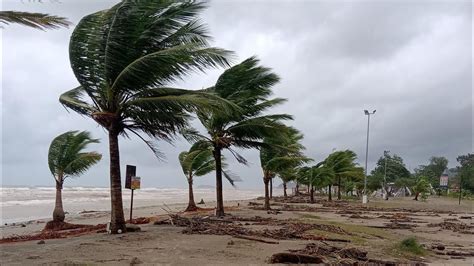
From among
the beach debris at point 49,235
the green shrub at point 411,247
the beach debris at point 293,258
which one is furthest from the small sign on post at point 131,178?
the green shrub at point 411,247

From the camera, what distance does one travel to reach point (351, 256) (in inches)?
344

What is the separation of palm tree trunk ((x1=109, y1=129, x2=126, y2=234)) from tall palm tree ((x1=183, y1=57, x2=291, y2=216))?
4.64 m

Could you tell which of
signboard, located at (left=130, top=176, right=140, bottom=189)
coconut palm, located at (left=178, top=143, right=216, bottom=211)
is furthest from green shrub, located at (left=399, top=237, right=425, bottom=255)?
coconut palm, located at (left=178, top=143, right=216, bottom=211)

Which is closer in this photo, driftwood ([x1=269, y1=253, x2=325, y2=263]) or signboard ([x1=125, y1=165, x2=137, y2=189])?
driftwood ([x1=269, y1=253, x2=325, y2=263])

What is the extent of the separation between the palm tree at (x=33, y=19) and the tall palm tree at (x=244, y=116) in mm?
10545

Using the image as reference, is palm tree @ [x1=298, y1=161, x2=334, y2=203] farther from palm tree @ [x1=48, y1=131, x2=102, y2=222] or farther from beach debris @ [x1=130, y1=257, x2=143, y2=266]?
beach debris @ [x1=130, y1=257, x2=143, y2=266]

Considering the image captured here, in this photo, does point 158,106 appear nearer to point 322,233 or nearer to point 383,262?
point 322,233

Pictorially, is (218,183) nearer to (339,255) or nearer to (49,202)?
(339,255)

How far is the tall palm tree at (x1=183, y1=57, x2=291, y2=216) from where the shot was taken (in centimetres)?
1759

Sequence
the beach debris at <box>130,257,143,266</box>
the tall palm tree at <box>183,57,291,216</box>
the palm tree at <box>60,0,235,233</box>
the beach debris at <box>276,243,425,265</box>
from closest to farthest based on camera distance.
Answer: the beach debris at <box>130,257,143,266</box> → the beach debris at <box>276,243,425,265</box> → the palm tree at <box>60,0,235,233</box> → the tall palm tree at <box>183,57,291,216</box>

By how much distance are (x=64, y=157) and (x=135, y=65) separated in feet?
25.6

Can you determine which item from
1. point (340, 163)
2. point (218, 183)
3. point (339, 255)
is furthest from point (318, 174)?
point (339, 255)

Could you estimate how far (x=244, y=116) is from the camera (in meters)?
18.4

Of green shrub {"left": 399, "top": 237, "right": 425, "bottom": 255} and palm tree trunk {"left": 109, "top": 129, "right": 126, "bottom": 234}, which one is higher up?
palm tree trunk {"left": 109, "top": 129, "right": 126, "bottom": 234}
